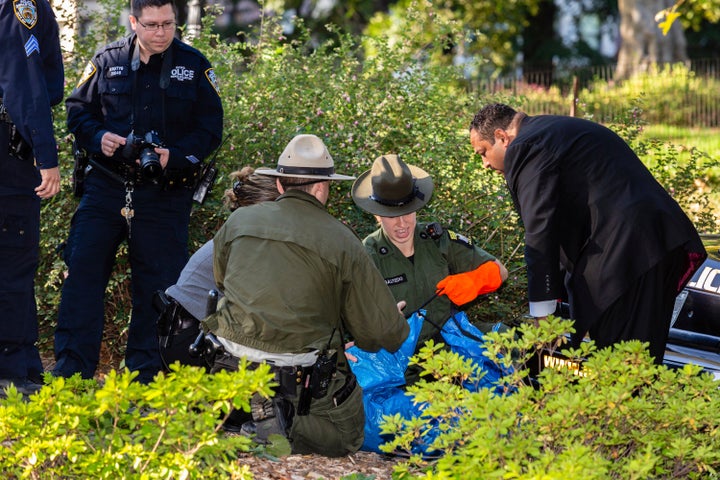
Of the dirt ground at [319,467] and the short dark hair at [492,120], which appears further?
the short dark hair at [492,120]

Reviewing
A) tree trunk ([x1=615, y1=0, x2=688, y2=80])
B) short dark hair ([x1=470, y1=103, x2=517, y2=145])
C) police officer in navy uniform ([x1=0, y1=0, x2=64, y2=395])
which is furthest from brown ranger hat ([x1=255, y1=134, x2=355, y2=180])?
tree trunk ([x1=615, y1=0, x2=688, y2=80])

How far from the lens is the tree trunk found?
75.8 ft

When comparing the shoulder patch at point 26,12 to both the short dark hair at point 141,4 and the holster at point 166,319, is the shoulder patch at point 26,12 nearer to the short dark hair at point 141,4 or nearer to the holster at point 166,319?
the short dark hair at point 141,4

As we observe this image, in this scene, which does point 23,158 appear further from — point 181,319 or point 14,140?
point 181,319

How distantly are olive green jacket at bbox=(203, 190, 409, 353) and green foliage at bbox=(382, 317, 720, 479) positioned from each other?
26.9 inches

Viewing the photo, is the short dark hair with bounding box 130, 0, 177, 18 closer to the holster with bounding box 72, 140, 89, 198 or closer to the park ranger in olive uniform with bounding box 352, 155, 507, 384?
the holster with bounding box 72, 140, 89, 198

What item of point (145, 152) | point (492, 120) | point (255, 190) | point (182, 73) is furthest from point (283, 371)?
point (182, 73)

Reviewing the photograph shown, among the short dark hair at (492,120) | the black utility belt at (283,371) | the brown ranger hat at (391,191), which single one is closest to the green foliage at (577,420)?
the black utility belt at (283,371)

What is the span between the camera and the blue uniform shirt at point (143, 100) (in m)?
5.34

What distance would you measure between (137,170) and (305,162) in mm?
1337

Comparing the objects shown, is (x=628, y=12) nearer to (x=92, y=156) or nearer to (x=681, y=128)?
(x=681, y=128)

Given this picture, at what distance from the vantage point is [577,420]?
3.17m

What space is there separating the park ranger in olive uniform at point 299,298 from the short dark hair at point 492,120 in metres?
0.70

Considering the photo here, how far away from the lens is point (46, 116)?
15.3 ft
